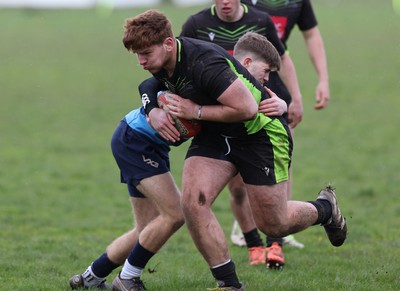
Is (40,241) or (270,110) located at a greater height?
(270,110)

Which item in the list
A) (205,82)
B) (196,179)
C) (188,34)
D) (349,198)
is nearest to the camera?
(205,82)

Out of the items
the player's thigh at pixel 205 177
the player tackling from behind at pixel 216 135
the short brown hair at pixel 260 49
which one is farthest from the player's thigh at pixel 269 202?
the short brown hair at pixel 260 49

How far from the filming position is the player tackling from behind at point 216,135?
5.22m

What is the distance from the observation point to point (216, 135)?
5680 millimetres

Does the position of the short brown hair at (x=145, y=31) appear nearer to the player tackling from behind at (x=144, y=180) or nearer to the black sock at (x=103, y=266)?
the player tackling from behind at (x=144, y=180)

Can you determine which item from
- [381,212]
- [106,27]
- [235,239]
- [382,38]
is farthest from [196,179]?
[106,27]

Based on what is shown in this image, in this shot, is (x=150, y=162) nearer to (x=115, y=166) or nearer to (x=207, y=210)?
(x=207, y=210)

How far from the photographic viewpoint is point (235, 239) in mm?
8211

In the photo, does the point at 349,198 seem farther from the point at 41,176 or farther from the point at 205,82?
the point at 205,82

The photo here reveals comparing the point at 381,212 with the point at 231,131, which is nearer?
the point at 231,131

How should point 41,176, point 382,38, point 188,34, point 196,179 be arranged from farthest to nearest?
point 382,38
point 41,176
point 188,34
point 196,179

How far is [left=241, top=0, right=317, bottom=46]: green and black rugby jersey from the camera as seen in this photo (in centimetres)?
763

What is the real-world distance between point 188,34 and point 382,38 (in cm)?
2426

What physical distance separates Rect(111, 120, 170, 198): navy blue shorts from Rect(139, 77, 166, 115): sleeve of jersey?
28cm
